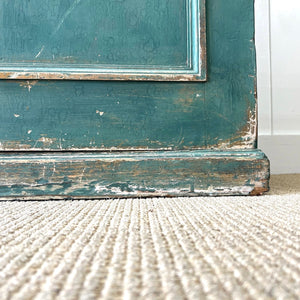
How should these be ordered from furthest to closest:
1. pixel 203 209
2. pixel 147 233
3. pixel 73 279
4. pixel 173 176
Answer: pixel 173 176, pixel 203 209, pixel 147 233, pixel 73 279

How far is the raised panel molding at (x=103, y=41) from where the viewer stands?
608 mm

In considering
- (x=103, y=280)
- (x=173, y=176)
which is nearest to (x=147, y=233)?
(x=103, y=280)

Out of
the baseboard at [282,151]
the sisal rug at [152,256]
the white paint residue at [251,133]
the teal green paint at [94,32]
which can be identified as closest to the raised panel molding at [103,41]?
the teal green paint at [94,32]

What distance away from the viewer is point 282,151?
1.18 m

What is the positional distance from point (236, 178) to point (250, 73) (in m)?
0.24

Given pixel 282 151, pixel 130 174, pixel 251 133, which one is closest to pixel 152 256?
pixel 130 174

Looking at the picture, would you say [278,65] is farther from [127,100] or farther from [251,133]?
[127,100]

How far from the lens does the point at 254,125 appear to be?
2.09 feet

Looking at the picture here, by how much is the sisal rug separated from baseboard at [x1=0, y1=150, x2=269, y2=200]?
0.66ft

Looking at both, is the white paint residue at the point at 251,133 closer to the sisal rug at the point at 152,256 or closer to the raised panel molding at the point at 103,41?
→ the raised panel molding at the point at 103,41

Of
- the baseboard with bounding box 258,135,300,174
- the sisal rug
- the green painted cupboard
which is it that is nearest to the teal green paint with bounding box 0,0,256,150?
the green painted cupboard

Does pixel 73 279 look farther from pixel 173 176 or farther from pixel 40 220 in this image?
pixel 173 176

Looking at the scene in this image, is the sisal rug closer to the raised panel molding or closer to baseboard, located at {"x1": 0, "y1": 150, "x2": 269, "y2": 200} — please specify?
baseboard, located at {"x1": 0, "y1": 150, "x2": 269, "y2": 200}

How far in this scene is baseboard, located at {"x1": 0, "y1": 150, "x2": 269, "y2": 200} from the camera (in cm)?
58
